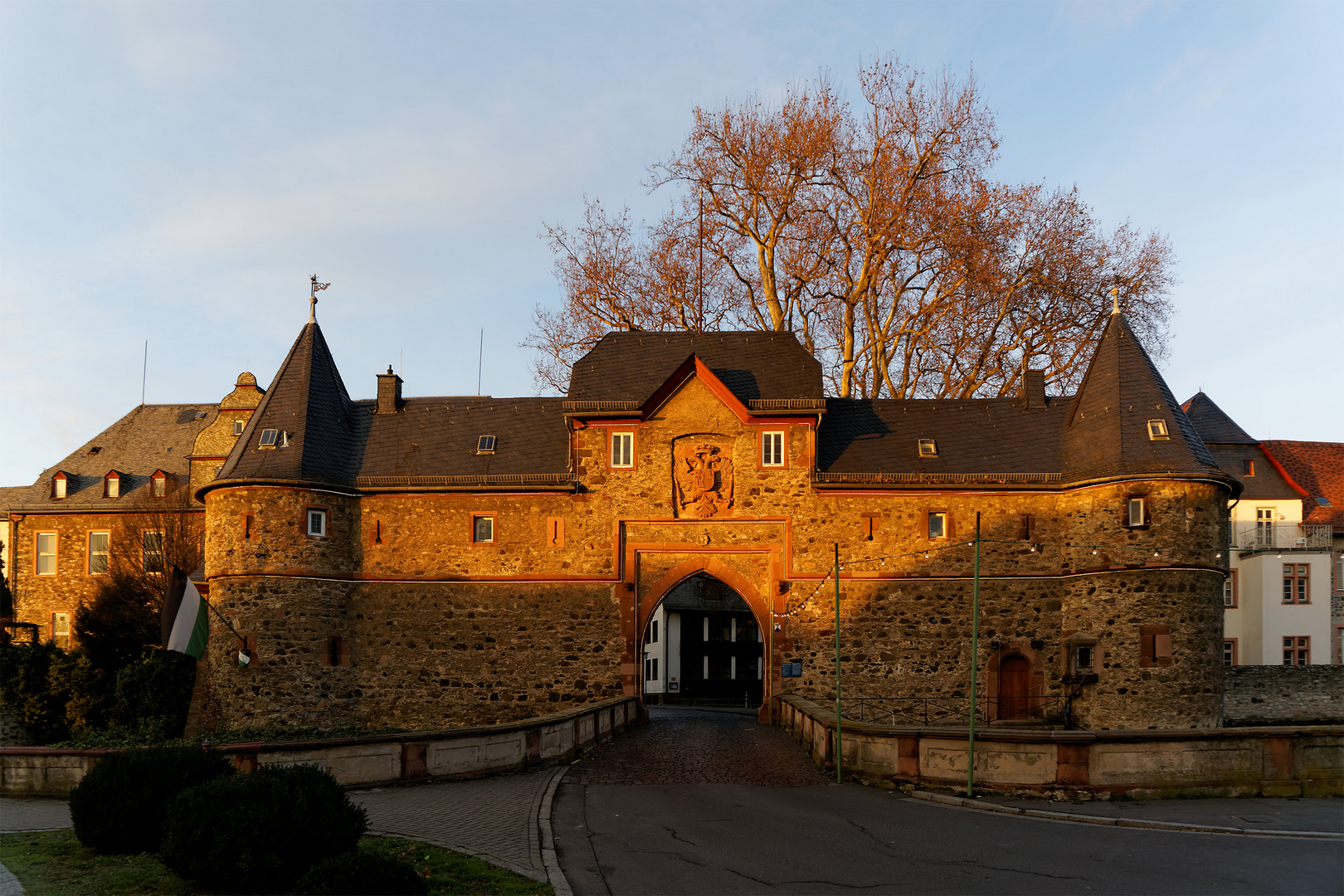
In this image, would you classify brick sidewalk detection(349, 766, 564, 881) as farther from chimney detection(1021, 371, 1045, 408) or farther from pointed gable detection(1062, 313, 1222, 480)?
chimney detection(1021, 371, 1045, 408)

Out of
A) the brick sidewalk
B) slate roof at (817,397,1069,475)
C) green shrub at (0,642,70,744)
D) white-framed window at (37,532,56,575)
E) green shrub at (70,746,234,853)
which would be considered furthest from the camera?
white-framed window at (37,532,56,575)

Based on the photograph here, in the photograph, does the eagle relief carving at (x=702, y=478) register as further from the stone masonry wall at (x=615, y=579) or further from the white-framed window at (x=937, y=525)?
the white-framed window at (x=937, y=525)

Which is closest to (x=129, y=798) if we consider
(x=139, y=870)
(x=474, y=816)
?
(x=139, y=870)

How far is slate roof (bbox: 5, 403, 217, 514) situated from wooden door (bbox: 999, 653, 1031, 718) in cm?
2673

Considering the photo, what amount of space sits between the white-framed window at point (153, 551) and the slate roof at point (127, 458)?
3.73 meters

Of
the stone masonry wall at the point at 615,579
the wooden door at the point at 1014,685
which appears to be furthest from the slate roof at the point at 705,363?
the wooden door at the point at 1014,685

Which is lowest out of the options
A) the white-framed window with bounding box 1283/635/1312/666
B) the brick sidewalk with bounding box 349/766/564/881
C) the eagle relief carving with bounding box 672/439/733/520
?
the white-framed window with bounding box 1283/635/1312/666

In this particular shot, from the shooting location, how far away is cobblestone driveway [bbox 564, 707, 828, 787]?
17250 millimetres

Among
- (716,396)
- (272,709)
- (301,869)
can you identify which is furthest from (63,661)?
(301,869)

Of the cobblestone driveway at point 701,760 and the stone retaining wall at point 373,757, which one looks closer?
the stone retaining wall at point 373,757

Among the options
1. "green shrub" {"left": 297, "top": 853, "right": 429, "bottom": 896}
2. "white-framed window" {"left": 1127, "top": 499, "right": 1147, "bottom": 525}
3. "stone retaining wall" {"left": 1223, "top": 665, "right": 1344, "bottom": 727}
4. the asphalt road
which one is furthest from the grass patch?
"stone retaining wall" {"left": 1223, "top": 665, "right": 1344, "bottom": 727}

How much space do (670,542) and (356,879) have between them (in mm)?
19405

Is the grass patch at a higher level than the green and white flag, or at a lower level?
lower

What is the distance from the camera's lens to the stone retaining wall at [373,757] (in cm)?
1466
